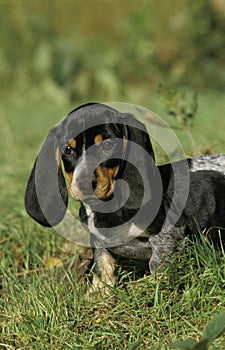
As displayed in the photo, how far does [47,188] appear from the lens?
4.14 meters

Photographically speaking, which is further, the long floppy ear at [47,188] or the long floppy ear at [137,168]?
the long floppy ear at [47,188]

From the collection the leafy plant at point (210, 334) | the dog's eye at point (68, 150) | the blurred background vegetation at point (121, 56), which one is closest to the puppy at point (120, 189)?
the dog's eye at point (68, 150)

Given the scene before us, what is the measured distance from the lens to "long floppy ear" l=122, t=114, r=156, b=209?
381 centimetres

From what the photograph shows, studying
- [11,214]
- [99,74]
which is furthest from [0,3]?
[11,214]

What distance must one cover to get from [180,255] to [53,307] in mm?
776

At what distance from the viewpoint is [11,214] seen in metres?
5.54

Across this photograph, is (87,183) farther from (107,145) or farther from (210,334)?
(210,334)

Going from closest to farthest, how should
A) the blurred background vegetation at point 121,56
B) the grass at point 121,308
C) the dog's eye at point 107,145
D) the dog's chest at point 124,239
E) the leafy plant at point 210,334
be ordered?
1. the leafy plant at point 210,334
2. the grass at point 121,308
3. the dog's eye at point 107,145
4. the dog's chest at point 124,239
5. the blurred background vegetation at point 121,56

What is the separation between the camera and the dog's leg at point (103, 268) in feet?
13.7

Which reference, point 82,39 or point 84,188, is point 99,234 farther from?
point 82,39

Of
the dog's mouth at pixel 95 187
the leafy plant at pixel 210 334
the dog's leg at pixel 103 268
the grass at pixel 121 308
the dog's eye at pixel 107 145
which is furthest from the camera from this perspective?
the dog's leg at pixel 103 268

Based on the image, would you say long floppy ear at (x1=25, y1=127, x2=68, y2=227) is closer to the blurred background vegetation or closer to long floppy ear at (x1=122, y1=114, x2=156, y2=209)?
long floppy ear at (x1=122, y1=114, x2=156, y2=209)

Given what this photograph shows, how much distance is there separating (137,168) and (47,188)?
631mm

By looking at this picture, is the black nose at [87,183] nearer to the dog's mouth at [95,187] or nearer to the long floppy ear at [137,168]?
the dog's mouth at [95,187]
